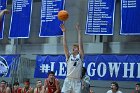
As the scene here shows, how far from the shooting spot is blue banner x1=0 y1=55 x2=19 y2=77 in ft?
52.6

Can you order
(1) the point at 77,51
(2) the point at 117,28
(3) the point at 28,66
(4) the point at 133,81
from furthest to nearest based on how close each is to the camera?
1. (3) the point at 28,66
2. (2) the point at 117,28
3. (4) the point at 133,81
4. (1) the point at 77,51

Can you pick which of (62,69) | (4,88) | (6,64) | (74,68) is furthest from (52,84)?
(6,64)

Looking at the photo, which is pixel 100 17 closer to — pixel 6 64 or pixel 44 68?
pixel 44 68

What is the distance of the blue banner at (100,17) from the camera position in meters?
14.0

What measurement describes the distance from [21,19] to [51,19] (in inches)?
65.4

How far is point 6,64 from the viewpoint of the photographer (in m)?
16.2

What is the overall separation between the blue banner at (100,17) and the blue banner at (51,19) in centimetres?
135

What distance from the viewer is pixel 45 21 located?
15391 mm

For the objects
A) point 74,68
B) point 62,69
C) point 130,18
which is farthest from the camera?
point 62,69

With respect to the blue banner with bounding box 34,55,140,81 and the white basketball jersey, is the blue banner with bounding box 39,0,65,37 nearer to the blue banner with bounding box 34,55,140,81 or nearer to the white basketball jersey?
the blue banner with bounding box 34,55,140,81

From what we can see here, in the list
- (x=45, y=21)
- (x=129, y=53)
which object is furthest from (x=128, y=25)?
(x=45, y=21)

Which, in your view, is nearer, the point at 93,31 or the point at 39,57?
the point at 93,31

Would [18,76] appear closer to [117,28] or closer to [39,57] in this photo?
[39,57]

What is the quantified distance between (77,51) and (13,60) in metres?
7.49
